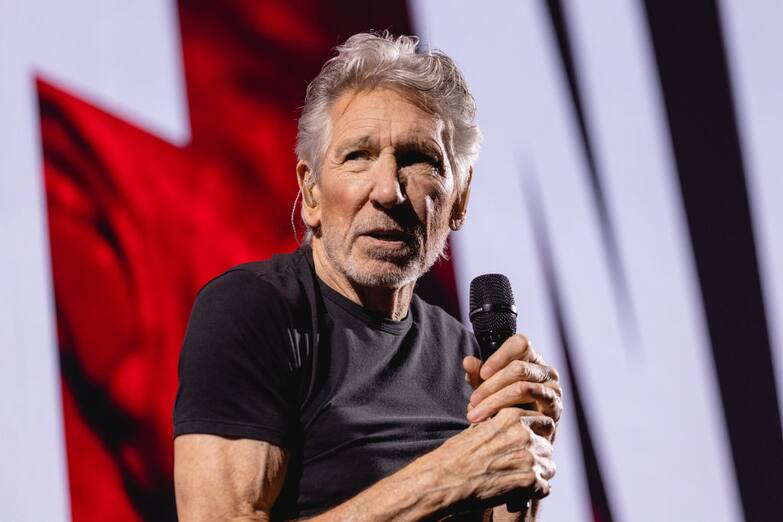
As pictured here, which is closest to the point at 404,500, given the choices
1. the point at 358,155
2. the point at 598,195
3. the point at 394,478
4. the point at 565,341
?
the point at 394,478

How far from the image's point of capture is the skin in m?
0.99

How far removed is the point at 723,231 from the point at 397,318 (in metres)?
1.23

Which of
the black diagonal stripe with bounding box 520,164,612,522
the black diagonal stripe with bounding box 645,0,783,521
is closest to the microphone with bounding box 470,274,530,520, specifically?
the black diagonal stripe with bounding box 520,164,612,522

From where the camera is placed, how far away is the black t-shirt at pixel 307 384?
1.02m

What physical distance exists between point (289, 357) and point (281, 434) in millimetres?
113

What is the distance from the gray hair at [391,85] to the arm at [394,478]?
0.52m

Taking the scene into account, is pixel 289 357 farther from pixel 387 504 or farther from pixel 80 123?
pixel 80 123

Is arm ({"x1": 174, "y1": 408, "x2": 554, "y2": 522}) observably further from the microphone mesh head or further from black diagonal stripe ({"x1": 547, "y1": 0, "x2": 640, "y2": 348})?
black diagonal stripe ({"x1": 547, "y1": 0, "x2": 640, "y2": 348})

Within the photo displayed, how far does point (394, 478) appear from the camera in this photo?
1024mm

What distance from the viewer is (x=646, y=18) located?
223 centimetres

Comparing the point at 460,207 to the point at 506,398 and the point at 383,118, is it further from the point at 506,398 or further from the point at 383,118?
the point at 506,398

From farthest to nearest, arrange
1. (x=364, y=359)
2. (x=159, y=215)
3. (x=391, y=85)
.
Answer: (x=159, y=215) → (x=391, y=85) → (x=364, y=359)

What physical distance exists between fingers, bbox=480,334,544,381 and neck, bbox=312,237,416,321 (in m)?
0.29

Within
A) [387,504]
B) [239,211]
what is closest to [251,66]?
[239,211]
